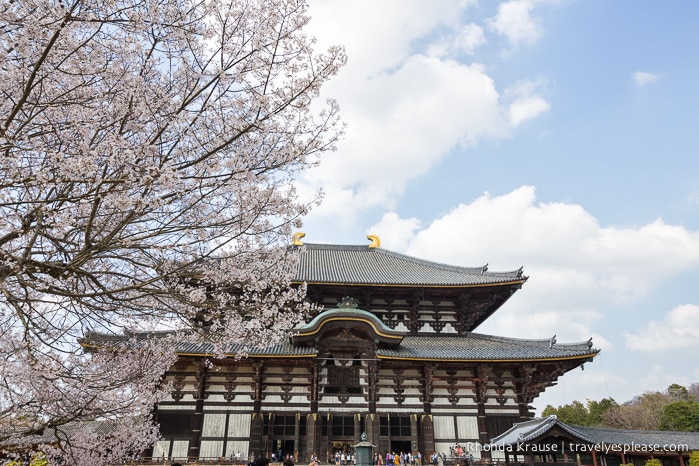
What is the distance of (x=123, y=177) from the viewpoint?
469 centimetres

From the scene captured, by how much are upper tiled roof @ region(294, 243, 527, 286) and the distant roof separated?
6521 millimetres

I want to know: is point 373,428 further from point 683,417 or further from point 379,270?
point 683,417

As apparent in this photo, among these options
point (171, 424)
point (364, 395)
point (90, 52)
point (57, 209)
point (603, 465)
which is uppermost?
point (90, 52)

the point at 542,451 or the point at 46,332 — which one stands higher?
the point at 46,332

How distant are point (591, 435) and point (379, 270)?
11734 millimetres

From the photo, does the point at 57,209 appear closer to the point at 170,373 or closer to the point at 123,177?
the point at 123,177

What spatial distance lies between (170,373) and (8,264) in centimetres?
1400

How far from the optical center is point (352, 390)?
18.5m

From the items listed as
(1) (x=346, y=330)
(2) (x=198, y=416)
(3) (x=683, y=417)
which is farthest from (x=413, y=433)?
(3) (x=683, y=417)

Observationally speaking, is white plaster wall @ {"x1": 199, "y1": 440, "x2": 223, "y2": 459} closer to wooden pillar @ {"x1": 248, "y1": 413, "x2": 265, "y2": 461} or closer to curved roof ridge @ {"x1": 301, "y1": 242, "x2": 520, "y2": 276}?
wooden pillar @ {"x1": 248, "y1": 413, "x2": 265, "y2": 461}

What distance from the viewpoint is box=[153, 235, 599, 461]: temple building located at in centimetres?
1733

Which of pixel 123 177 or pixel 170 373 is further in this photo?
pixel 170 373

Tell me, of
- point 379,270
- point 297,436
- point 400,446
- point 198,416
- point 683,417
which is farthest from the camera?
point 683,417

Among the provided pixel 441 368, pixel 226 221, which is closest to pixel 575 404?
pixel 441 368
